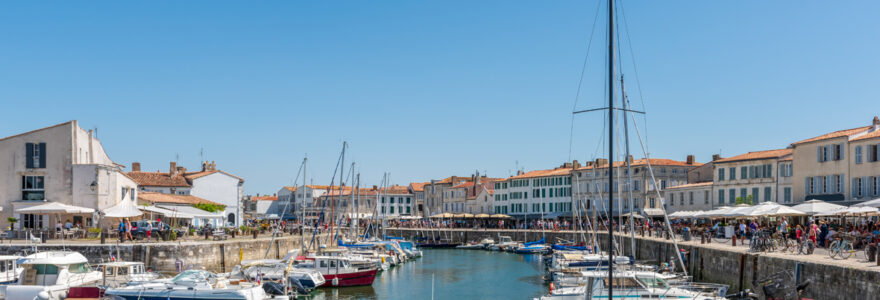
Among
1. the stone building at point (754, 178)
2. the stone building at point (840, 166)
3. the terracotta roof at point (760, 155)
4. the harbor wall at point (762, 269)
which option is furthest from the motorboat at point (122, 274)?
the terracotta roof at point (760, 155)

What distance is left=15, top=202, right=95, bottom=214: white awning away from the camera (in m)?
44.7

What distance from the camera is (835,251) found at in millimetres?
29641

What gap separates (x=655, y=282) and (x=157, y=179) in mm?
71700

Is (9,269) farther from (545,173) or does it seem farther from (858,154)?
(545,173)

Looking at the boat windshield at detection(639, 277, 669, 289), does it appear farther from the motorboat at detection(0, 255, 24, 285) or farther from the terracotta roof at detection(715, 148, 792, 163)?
the terracotta roof at detection(715, 148, 792, 163)

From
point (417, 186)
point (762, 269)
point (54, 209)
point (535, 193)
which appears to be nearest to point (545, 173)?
point (535, 193)

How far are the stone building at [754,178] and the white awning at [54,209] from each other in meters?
50.9

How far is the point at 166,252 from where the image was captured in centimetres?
4238

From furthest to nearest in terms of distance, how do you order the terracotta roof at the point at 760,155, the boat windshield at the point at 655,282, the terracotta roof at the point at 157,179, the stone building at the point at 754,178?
the terracotta roof at the point at 157,179
the terracotta roof at the point at 760,155
the stone building at the point at 754,178
the boat windshield at the point at 655,282

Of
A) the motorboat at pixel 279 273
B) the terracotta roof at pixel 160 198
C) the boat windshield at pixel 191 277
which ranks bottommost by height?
the motorboat at pixel 279 273

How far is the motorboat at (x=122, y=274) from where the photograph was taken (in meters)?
30.4

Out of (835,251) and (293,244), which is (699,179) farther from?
(835,251)

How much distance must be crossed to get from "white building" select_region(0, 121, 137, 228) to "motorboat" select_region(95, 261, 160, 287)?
55.9 ft

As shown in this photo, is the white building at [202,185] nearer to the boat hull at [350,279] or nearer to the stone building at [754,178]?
the boat hull at [350,279]
